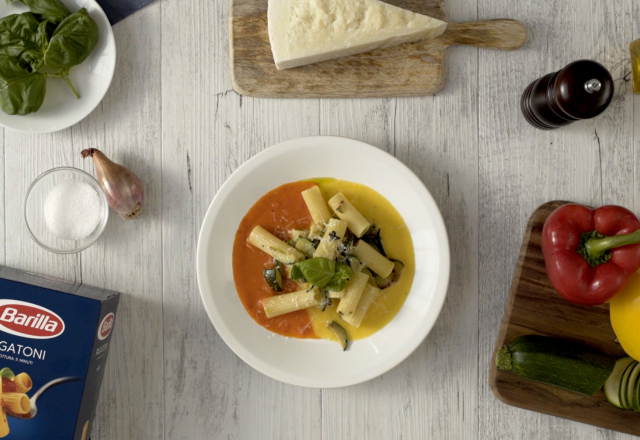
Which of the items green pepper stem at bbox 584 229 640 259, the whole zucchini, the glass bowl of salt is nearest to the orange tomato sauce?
the glass bowl of salt

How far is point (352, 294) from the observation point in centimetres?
151

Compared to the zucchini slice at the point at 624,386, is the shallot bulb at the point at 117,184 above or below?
above

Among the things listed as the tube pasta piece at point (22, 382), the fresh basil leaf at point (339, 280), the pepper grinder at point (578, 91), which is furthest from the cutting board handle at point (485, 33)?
the tube pasta piece at point (22, 382)

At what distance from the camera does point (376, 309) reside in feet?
5.19

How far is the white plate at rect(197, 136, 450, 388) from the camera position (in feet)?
4.95

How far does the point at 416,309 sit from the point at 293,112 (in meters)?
0.73

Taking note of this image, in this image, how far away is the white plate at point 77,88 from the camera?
5.15 feet

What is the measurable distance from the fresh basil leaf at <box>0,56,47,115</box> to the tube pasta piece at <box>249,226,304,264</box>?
30.2 inches

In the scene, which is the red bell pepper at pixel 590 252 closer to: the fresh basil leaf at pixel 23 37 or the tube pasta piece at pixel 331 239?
the tube pasta piece at pixel 331 239

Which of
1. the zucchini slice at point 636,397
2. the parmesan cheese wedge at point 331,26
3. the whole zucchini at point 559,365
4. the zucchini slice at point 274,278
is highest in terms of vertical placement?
the parmesan cheese wedge at point 331,26

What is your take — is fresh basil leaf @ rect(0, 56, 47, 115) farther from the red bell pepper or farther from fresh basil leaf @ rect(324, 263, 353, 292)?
the red bell pepper

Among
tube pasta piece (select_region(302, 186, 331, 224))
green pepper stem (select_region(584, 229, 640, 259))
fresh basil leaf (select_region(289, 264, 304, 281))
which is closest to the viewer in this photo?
green pepper stem (select_region(584, 229, 640, 259))

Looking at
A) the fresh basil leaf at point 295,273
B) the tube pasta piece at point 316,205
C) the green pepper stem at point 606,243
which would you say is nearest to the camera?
the green pepper stem at point 606,243

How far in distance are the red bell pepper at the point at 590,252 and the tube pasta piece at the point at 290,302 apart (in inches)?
27.6
